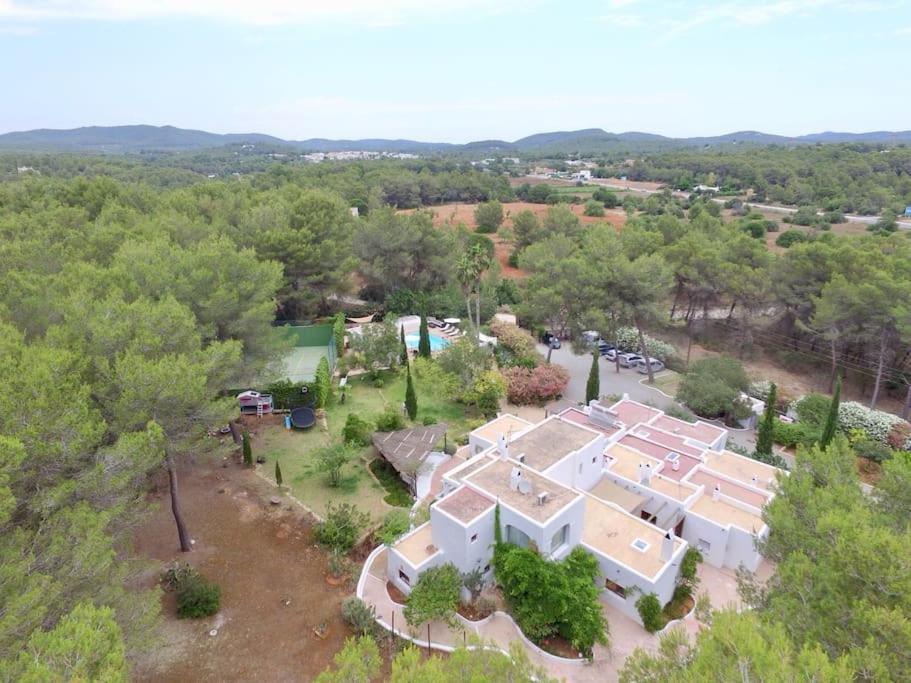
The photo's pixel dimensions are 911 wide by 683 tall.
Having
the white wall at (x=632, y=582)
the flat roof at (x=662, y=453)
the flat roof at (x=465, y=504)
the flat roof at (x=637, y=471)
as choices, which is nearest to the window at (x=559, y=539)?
the white wall at (x=632, y=582)

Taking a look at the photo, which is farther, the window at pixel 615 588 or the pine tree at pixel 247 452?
the pine tree at pixel 247 452

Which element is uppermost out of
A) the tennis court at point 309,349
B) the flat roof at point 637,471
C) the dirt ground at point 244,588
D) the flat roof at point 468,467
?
the flat roof at point 468,467

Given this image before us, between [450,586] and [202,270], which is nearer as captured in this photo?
[450,586]

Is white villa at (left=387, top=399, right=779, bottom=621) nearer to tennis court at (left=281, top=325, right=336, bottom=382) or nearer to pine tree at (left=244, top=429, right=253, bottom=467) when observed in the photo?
pine tree at (left=244, top=429, right=253, bottom=467)

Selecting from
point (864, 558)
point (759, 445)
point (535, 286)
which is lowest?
point (759, 445)

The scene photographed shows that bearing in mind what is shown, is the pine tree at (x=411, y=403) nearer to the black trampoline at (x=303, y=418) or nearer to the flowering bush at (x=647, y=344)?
the black trampoline at (x=303, y=418)

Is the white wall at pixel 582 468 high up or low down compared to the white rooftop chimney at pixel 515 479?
down

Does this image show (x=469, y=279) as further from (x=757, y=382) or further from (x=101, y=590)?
(x=101, y=590)

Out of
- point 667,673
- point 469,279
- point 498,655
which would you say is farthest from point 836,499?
point 469,279

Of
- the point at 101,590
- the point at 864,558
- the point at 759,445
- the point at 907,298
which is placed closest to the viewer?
the point at 864,558
